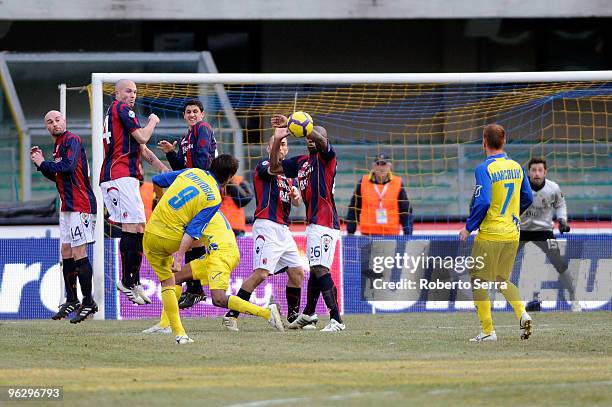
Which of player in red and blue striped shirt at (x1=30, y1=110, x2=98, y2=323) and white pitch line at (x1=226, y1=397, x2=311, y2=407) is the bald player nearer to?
player in red and blue striped shirt at (x1=30, y1=110, x2=98, y2=323)

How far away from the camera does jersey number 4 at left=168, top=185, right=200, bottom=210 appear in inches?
428

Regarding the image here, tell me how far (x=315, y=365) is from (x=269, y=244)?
3760 millimetres

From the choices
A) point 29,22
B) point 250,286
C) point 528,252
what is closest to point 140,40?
point 29,22

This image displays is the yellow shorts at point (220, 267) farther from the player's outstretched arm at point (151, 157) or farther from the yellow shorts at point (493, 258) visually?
the yellow shorts at point (493, 258)

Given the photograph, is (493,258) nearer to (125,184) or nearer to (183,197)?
(183,197)

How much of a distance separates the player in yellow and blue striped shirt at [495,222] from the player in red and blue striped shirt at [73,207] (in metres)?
4.16

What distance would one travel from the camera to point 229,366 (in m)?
9.45

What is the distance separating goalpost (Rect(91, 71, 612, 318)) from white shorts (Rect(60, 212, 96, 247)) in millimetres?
1794

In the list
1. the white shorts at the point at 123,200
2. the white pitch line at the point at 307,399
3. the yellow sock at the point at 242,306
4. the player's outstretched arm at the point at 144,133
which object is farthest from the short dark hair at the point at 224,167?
the white pitch line at the point at 307,399

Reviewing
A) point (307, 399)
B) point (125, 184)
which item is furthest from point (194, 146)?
point (307, 399)

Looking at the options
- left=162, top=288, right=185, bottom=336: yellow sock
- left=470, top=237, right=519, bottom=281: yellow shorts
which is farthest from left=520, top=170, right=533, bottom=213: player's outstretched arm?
left=162, top=288, right=185, bottom=336: yellow sock

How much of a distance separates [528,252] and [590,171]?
15.4 feet

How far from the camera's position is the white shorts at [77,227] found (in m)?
13.1

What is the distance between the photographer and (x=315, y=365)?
9.48m
